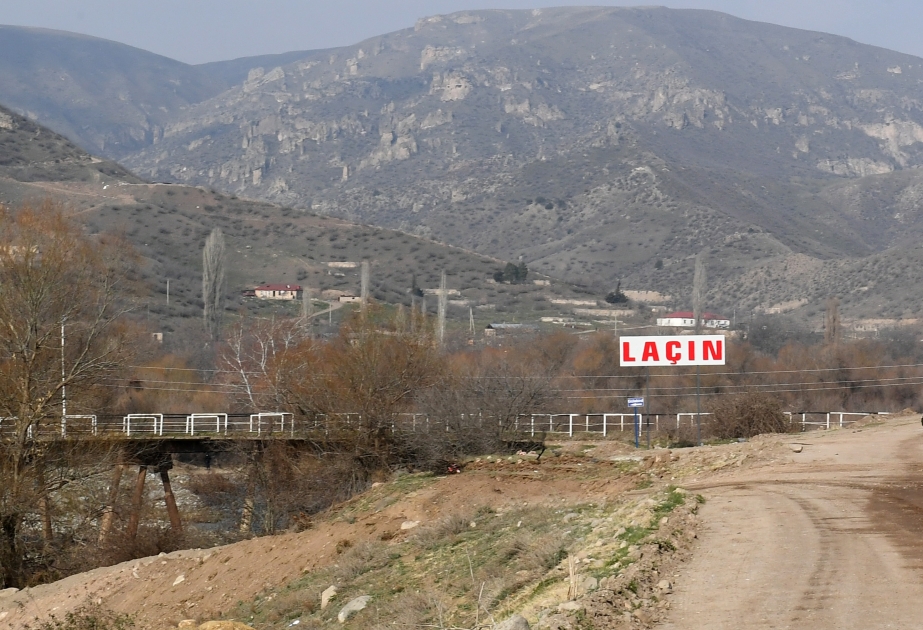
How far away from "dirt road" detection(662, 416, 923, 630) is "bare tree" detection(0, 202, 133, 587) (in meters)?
18.4

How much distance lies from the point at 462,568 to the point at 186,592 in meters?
8.52

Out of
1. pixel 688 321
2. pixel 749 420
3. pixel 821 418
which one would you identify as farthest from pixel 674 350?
pixel 688 321

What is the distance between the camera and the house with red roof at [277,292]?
120812 mm

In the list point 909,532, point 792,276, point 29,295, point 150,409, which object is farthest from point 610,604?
point 792,276

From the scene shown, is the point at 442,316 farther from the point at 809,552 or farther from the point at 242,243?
the point at 242,243

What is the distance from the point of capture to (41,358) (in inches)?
1328

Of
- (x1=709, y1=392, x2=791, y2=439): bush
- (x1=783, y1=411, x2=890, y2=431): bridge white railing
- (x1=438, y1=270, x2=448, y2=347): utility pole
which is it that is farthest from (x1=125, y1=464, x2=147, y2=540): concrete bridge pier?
(x1=783, y1=411, x2=890, y2=431): bridge white railing

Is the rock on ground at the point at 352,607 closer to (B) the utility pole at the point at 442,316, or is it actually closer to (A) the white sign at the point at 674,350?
(A) the white sign at the point at 674,350

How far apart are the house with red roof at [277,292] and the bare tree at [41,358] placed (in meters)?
84.8

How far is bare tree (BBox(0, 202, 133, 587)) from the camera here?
3225 centimetres

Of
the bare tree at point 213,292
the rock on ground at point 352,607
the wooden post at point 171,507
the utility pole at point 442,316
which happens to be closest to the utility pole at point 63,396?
the wooden post at point 171,507

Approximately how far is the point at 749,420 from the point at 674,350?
573 centimetres

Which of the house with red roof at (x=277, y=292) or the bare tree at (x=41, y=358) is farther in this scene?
the house with red roof at (x=277, y=292)

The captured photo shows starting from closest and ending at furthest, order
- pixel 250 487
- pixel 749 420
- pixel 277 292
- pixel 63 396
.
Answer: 1. pixel 63 396
2. pixel 749 420
3. pixel 250 487
4. pixel 277 292
